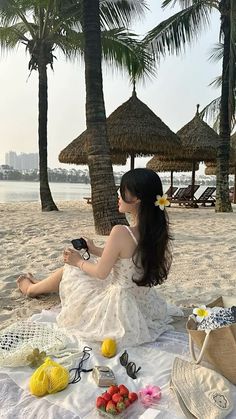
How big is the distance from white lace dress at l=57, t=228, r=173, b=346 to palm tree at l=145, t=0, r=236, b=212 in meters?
9.20

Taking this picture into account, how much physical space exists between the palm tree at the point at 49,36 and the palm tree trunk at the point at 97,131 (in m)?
4.40

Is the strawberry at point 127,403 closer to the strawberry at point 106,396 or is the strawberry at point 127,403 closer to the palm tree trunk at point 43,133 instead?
the strawberry at point 106,396

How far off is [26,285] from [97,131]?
3452mm

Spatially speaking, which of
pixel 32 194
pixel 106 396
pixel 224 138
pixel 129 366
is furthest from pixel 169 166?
pixel 106 396

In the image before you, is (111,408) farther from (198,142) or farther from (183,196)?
(183,196)

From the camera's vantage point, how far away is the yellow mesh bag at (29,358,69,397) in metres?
1.82

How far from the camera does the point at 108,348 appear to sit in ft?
7.33

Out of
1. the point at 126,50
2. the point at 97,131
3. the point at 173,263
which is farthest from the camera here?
the point at 126,50

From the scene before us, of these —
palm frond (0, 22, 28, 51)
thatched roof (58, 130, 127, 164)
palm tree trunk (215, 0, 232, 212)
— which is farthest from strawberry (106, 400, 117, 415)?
palm frond (0, 22, 28, 51)

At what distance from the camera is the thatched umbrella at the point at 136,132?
11.5m

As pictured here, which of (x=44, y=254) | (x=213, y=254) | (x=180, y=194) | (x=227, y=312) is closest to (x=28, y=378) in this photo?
(x=227, y=312)

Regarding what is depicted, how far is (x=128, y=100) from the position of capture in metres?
12.5

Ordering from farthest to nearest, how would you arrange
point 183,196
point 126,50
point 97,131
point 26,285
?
point 183,196 < point 126,50 < point 97,131 < point 26,285

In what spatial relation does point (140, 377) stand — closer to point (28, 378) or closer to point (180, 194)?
point (28, 378)
